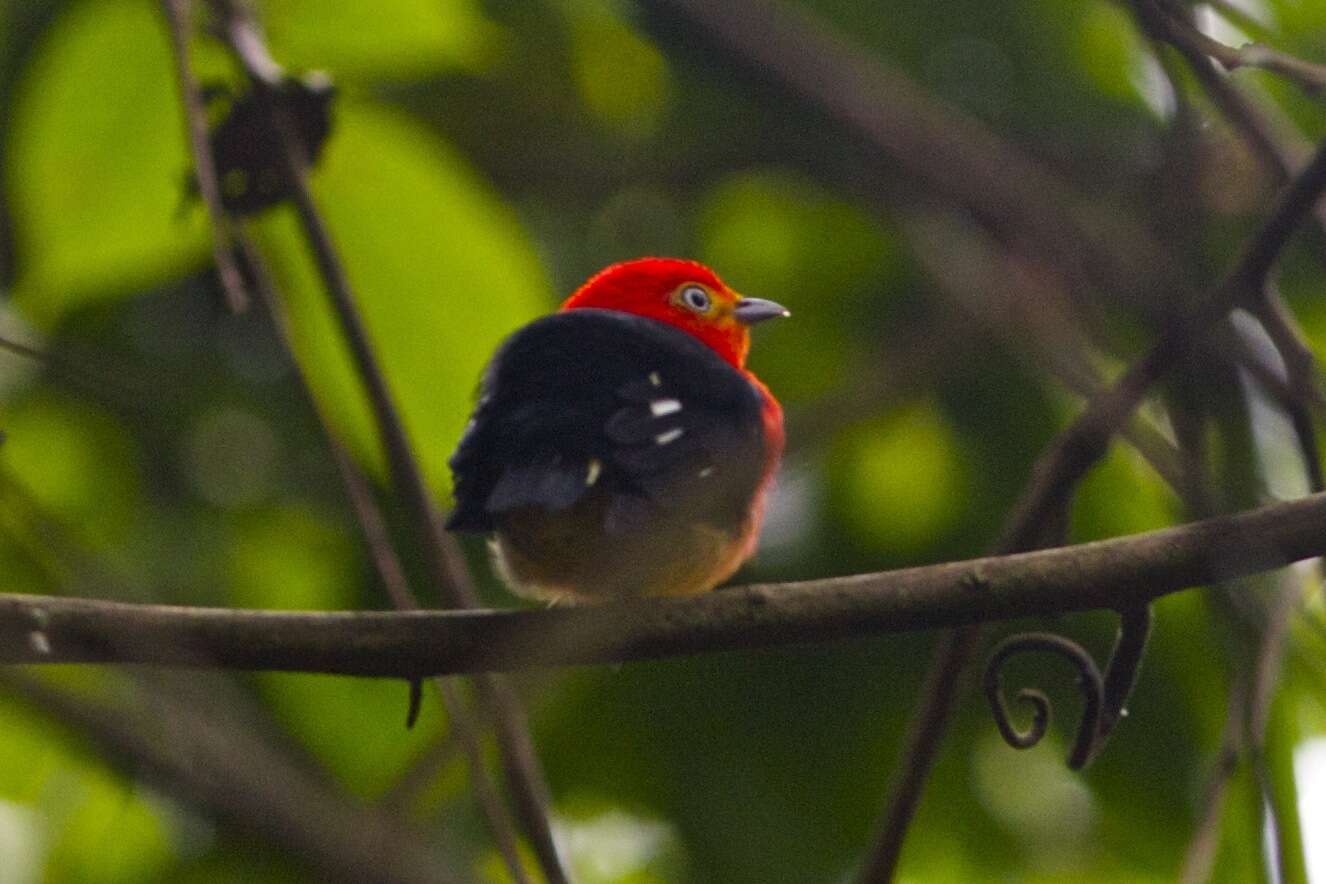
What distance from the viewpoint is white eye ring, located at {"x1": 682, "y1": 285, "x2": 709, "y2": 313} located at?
13.3ft

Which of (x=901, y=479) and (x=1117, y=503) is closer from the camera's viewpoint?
(x=1117, y=503)

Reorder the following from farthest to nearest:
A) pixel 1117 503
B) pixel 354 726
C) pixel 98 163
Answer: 1. pixel 1117 503
2. pixel 354 726
3. pixel 98 163

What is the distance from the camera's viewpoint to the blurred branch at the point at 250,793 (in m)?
1.39

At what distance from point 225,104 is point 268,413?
135 centimetres

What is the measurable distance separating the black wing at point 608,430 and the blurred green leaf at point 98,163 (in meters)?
0.60

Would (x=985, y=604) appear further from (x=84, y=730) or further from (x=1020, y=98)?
(x=1020, y=98)

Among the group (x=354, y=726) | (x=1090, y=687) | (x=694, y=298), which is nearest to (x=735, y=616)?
(x=1090, y=687)

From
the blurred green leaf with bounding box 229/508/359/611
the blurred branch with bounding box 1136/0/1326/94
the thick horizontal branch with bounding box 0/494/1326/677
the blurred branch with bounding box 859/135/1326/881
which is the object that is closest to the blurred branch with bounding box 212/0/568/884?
the thick horizontal branch with bounding box 0/494/1326/677

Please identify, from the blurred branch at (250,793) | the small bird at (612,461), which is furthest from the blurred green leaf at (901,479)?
the blurred branch at (250,793)

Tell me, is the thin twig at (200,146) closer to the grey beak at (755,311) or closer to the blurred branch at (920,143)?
the blurred branch at (920,143)

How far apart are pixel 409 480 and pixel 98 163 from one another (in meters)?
0.71

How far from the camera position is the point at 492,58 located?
4.30 meters

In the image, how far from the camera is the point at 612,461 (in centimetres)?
287

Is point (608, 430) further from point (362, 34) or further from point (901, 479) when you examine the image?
point (901, 479)
